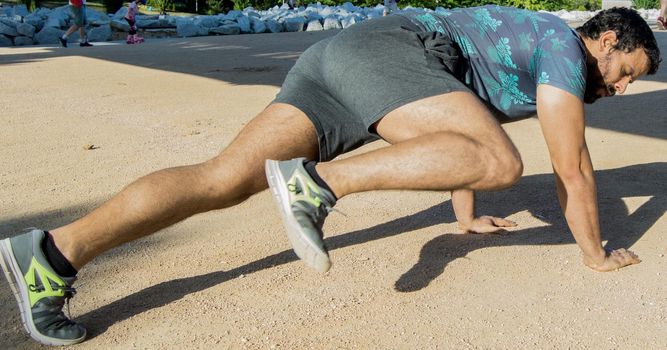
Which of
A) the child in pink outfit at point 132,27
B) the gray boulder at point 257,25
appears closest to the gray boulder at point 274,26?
the gray boulder at point 257,25

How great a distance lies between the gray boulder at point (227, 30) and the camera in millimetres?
17625

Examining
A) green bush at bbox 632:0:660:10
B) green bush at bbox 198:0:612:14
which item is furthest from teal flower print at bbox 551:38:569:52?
green bush at bbox 632:0:660:10

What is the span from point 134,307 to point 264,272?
530mm

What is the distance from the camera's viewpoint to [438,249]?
3.31m

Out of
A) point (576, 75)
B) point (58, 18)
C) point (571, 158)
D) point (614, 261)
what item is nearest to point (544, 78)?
point (576, 75)

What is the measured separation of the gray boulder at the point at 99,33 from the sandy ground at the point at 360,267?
10904 mm

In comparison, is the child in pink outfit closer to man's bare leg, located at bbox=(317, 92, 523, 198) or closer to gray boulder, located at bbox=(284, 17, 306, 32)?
gray boulder, located at bbox=(284, 17, 306, 32)

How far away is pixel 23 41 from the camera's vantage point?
15.6 metres

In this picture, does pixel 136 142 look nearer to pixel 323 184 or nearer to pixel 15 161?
pixel 15 161

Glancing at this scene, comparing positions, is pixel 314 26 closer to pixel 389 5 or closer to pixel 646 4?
pixel 389 5

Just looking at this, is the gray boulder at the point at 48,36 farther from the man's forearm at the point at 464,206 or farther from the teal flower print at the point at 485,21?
the teal flower print at the point at 485,21

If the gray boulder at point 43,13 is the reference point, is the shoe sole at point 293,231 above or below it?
above

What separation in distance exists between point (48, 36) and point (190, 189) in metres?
14.6

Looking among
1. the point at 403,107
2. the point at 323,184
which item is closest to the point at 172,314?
the point at 323,184
